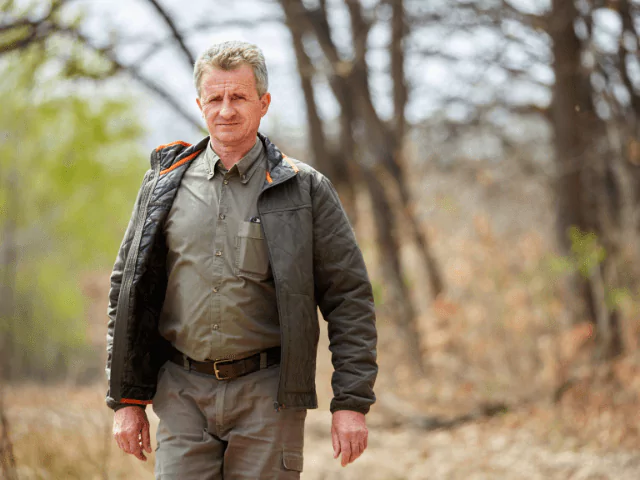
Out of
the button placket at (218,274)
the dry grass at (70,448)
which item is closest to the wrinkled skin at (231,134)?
the button placket at (218,274)

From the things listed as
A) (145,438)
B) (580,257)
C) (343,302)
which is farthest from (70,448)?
(580,257)

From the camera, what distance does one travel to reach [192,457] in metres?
2.56

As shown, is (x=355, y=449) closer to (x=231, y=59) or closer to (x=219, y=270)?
(x=219, y=270)

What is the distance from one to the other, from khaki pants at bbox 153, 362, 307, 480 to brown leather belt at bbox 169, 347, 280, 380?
22mm

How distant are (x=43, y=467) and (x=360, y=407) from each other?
3656 millimetres

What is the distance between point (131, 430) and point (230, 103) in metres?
1.25

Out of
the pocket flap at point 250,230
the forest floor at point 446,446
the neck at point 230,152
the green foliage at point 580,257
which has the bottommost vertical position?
the forest floor at point 446,446

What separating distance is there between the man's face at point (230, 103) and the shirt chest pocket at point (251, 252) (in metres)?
0.34

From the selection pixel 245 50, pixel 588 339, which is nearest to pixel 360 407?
pixel 245 50

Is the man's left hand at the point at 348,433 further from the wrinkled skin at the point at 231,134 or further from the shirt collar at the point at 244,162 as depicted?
the shirt collar at the point at 244,162

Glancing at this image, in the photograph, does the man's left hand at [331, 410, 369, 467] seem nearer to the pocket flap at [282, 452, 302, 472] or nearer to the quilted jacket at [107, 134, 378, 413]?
the quilted jacket at [107, 134, 378, 413]

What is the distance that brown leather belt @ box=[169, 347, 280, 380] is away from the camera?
259 cm

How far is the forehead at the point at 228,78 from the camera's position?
8.58ft

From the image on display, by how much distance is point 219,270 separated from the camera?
2.58 meters
